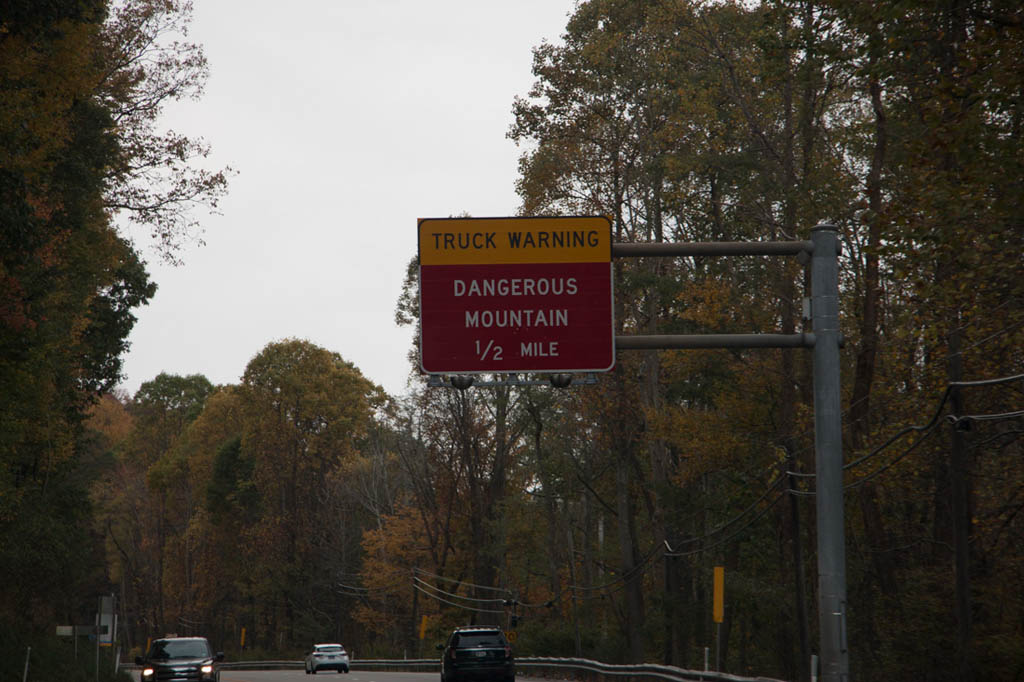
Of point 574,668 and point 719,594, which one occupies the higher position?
point 719,594

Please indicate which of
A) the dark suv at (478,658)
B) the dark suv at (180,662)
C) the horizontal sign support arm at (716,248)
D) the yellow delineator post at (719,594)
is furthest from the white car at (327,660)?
the horizontal sign support arm at (716,248)

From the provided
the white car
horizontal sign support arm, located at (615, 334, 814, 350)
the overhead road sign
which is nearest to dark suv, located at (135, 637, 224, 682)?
the overhead road sign

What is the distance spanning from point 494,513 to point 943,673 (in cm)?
3879

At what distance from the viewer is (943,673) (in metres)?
21.9

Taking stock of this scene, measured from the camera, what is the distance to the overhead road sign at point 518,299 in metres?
15.1

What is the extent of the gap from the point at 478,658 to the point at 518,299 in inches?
782

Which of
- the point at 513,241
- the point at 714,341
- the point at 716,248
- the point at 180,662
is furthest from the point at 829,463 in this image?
the point at 180,662

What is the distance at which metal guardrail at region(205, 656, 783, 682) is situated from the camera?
89.2ft

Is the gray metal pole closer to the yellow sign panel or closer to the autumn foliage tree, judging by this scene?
the yellow sign panel

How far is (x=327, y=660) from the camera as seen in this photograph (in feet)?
184

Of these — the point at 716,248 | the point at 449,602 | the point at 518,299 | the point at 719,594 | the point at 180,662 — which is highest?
the point at 716,248

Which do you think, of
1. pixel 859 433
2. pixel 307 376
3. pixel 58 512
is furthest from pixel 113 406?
pixel 859 433

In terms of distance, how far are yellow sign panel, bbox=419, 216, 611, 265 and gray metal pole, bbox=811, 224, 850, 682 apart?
2463 mm

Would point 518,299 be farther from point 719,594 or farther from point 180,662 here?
point 180,662
